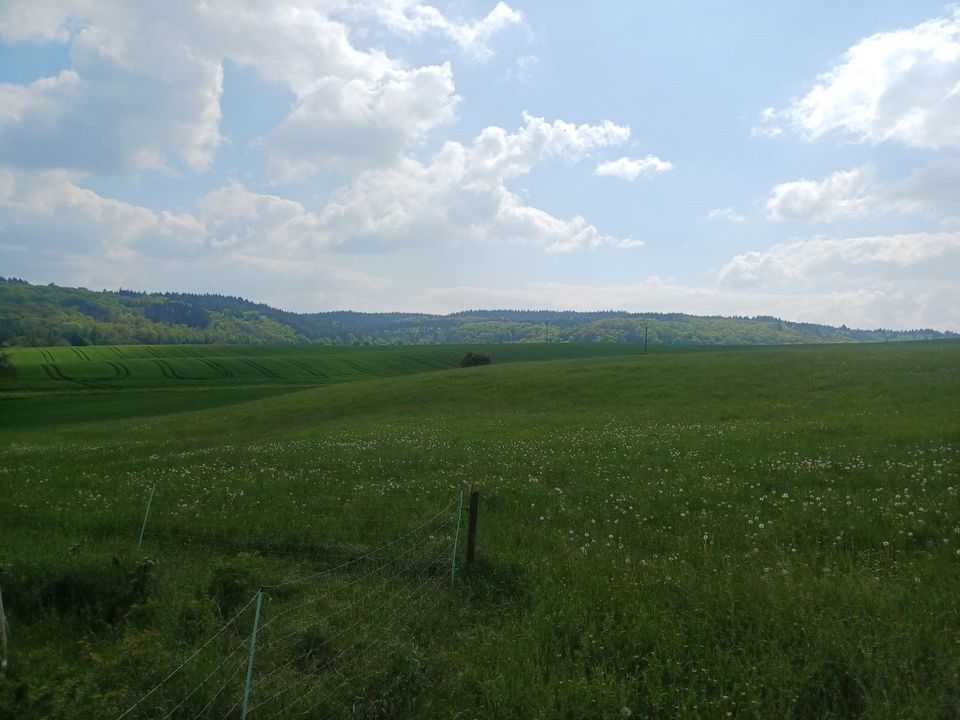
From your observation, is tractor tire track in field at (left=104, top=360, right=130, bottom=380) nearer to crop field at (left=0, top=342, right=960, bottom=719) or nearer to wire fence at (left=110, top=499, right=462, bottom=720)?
crop field at (left=0, top=342, right=960, bottom=719)

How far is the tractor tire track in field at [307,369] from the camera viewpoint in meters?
121

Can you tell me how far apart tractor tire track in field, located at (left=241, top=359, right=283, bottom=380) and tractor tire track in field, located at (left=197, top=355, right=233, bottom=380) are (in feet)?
17.7

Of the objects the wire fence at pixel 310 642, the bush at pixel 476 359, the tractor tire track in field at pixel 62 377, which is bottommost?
the tractor tire track in field at pixel 62 377

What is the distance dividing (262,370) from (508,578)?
11950 centimetres

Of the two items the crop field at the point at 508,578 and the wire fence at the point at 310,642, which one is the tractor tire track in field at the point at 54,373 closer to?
the crop field at the point at 508,578

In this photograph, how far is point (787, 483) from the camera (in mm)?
13891

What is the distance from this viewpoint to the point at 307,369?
12581 cm

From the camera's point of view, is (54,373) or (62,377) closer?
(62,377)

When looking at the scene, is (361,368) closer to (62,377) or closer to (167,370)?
(167,370)

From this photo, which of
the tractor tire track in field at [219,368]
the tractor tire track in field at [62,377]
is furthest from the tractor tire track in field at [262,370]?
the tractor tire track in field at [62,377]

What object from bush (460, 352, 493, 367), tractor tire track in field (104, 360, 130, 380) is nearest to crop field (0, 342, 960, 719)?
bush (460, 352, 493, 367)

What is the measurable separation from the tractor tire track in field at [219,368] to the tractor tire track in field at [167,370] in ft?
22.6

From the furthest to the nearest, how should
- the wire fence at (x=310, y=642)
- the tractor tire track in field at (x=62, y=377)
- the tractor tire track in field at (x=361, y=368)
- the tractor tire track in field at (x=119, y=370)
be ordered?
the tractor tire track in field at (x=361, y=368), the tractor tire track in field at (x=119, y=370), the tractor tire track in field at (x=62, y=377), the wire fence at (x=310, y=642)

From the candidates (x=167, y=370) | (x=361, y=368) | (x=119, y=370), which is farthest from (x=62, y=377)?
(x=361, y=368)
